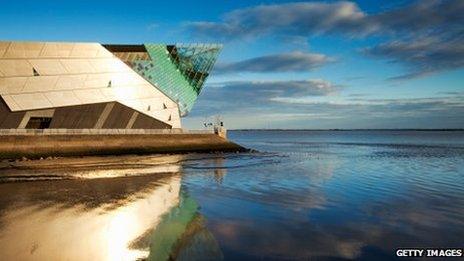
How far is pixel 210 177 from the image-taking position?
30.3m

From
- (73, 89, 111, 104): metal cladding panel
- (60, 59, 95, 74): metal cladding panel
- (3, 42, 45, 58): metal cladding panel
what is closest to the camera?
(3, 42, 45, 58): metal cladding panel

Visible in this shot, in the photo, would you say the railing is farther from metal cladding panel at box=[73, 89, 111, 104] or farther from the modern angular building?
metal cladding panel at box=[73, 89, 111, 104]

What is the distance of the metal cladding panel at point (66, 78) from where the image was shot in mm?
49031

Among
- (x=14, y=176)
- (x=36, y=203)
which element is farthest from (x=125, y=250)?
(x=14, y=176)

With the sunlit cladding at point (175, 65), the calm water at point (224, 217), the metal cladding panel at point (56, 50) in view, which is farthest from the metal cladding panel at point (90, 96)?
the calm water at point (224, 217)

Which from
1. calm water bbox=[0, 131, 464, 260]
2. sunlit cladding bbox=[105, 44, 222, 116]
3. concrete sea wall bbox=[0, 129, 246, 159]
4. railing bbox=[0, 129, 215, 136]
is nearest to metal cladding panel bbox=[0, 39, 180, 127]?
sunlit cladding bbox=[105, 44, 222, 116]

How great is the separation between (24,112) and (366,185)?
128 ft

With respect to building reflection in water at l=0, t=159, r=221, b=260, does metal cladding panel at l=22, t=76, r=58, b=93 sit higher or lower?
higher

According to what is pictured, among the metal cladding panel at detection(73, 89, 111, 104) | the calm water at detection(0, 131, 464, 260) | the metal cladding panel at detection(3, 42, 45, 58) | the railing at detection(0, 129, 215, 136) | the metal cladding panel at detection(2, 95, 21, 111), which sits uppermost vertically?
the metal cladding panel at detection(3, 42, 45, 58)

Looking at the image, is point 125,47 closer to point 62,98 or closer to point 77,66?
point 77,66

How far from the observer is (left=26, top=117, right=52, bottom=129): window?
167 ft

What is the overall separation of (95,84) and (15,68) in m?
8.79

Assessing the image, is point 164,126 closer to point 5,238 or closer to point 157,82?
point 157,82

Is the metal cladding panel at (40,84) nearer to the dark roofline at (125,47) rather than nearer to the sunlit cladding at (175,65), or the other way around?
the dark roofline at (125,47)
